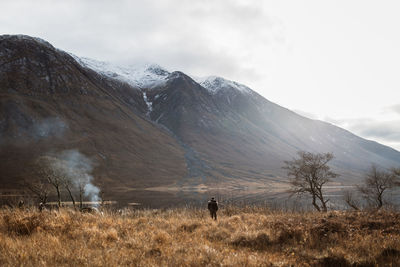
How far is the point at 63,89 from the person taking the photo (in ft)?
588

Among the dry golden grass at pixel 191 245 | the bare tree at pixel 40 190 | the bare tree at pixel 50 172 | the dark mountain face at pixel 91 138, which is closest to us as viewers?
the dry golden grass at pixel 191 245

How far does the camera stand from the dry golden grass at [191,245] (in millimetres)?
6512

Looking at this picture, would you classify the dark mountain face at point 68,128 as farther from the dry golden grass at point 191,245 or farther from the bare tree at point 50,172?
the dry golden grass at point 191,245

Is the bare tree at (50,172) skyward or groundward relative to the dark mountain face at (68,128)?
groundward

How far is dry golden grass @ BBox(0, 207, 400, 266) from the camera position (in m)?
6.51

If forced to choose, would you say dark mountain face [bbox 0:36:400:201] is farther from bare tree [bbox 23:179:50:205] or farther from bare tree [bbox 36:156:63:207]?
bare tree [bbox 36:156:63:207]

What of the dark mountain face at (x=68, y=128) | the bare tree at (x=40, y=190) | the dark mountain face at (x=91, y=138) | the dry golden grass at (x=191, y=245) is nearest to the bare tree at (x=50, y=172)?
the bare tree at (x=40, y=190)

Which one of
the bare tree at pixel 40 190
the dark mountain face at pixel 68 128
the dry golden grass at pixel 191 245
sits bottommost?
the bare tree at pixel 40 190

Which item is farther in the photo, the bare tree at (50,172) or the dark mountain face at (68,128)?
the dark mountain face at (68,128)

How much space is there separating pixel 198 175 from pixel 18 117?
89.8 m

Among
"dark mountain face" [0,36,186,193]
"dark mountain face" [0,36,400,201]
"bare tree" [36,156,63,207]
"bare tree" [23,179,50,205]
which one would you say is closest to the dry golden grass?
"bare tree" [23,179,50,205]

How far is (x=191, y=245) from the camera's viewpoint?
27.2 ft

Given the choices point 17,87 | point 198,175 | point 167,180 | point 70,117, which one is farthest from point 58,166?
point 17,87

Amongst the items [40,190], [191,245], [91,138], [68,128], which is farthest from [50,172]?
[68,128]
